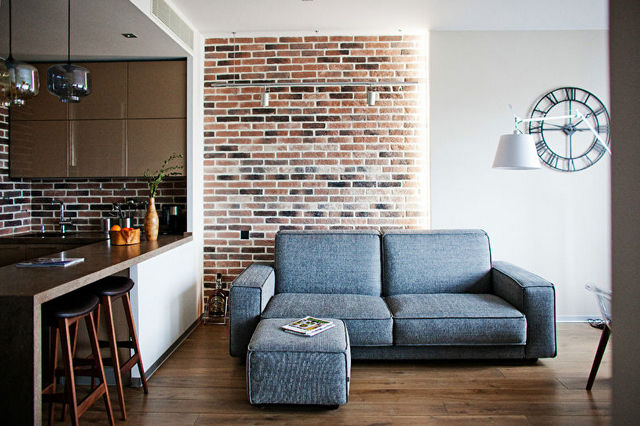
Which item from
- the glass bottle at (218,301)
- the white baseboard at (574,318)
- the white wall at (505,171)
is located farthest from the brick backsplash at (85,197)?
the white baseboard at (574,318)

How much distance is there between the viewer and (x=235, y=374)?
9.25ft

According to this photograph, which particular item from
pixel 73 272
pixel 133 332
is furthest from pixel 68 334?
pixel 133 332

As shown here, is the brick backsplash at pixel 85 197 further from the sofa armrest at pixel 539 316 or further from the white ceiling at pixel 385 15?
the sofa armrest at pixel 539 316

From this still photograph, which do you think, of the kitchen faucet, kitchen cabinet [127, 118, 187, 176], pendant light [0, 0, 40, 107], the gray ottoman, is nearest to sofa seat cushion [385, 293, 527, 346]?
the gray ottoman

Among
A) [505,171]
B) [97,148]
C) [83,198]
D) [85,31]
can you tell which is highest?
[85,31]

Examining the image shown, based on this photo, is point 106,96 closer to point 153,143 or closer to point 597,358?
point 153,143

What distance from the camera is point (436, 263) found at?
343cm

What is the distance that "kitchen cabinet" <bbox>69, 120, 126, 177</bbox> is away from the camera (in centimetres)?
374

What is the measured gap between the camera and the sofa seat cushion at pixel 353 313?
2.85 metres

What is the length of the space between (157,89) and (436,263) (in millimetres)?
2709

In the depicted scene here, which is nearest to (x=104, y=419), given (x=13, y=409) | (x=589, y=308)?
(x=13, y=409)

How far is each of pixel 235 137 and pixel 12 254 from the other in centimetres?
198

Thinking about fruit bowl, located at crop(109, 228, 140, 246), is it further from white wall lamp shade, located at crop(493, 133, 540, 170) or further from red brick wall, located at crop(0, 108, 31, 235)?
white wall lamp shade, located at crop(493, 133, 540, 170)

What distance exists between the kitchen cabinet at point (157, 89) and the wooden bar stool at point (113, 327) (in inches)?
70.0
